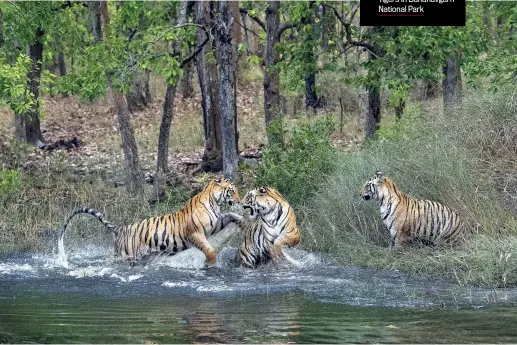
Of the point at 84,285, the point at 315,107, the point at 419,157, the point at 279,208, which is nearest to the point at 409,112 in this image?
the point at 419,157

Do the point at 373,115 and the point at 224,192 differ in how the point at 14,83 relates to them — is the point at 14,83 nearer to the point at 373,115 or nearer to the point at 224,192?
the point at 224,192

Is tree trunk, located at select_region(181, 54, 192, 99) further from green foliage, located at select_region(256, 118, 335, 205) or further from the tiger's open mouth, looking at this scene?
the tiger's open mouth

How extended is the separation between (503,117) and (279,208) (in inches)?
144

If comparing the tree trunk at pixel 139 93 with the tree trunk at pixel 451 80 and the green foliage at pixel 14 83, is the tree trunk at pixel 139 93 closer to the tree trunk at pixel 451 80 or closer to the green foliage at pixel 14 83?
the green foliage at pixel 14 83

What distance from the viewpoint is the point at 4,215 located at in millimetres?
14625

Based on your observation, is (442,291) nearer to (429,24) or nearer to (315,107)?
(429,24)

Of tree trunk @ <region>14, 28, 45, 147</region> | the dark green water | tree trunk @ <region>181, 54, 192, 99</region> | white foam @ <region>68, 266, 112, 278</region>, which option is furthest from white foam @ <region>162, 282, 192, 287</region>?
tree trunk @ <region>181, 54, 192, 99</region>

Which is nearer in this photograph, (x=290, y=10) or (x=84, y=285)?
(x=84, y=285)

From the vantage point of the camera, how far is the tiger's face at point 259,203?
12164mm

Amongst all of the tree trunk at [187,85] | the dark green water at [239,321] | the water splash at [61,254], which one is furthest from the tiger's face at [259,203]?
Result: the tree trunk at [187,85]

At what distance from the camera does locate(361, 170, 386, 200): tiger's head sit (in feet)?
39.4

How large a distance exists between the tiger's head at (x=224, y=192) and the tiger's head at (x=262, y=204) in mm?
191

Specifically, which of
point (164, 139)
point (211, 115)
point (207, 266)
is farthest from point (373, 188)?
point (211, 115)

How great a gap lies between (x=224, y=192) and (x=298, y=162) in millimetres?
1987
